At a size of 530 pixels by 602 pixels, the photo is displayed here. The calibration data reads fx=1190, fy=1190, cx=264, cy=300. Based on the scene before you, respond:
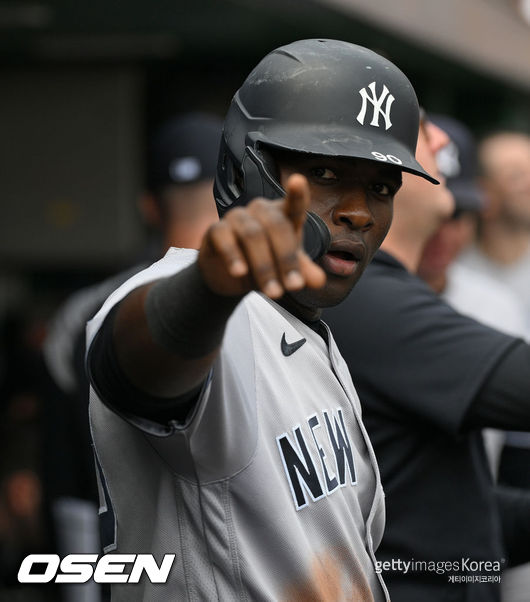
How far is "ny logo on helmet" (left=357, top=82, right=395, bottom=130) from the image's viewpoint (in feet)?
6.86

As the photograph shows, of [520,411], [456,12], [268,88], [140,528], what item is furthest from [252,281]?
[456,12]

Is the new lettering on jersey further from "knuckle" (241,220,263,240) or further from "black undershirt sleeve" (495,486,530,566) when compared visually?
"black undershirt sleeve" (495,486,530,566)

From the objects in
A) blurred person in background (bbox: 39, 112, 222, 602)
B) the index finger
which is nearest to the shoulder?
blurred person in background (bbox: 39, 112, 222, 602)

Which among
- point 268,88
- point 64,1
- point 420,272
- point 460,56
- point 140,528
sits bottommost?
point 460,56

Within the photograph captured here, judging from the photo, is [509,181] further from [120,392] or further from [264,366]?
[120,392]

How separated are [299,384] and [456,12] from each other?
7.61 m

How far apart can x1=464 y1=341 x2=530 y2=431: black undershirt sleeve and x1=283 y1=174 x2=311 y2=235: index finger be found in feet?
4.08

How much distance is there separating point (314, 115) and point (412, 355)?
2.53 feet

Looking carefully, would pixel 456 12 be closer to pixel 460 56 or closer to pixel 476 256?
pixel 460 56

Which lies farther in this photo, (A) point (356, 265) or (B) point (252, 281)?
(A) point (356, 265)

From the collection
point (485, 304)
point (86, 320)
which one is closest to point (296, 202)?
point (86, 320)

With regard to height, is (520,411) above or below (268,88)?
below

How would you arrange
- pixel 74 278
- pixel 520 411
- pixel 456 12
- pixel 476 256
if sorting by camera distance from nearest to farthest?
1. pixel 520 411
2. pixel 476 256
3. pixel 456 12
4. pixel 74 278

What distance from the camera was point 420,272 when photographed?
4.34 m
